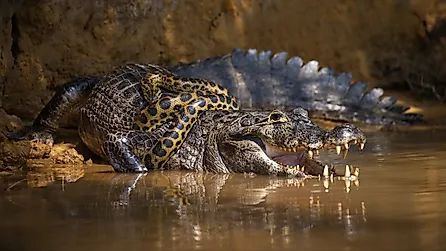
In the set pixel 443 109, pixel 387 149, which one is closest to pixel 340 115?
pixel 443 109

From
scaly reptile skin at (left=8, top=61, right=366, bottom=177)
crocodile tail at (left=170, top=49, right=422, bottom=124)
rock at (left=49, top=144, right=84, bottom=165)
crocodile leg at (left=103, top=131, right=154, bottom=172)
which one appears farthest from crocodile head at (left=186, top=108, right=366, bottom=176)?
crocodile tail at (left=170, top=49, right=422, bottom=124)

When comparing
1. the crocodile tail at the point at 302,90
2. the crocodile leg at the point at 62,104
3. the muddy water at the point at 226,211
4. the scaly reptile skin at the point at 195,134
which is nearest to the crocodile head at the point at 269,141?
the scaly reptile skin at the point at 195,134

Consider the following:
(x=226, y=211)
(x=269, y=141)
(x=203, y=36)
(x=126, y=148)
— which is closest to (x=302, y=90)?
(x=203, y=36)

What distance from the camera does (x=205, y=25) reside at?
9.42m

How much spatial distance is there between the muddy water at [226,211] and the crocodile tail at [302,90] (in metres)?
2.76

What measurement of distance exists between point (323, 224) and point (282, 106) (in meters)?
5.11

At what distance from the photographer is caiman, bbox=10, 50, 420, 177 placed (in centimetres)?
551

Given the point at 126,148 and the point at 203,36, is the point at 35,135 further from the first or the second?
the point at 203,36

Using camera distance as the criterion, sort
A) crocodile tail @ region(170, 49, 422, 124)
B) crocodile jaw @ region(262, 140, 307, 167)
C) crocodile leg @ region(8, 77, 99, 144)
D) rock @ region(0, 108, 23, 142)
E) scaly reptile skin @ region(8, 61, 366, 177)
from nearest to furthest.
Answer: scaly reptile skin @ region(8, 61, 366, 177) → crocodile jaw @ region(262, 140, 307, 167) → rock @ region(0, 108, 23, 142) → crocodile leg @ region(8, 77, 99, 144) → crocodile tail @ region(170, 49, 422, 124)

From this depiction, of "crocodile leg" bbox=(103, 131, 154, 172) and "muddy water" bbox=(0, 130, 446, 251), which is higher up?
"crocodile leg" bbox=(103, 131, 154, 172)

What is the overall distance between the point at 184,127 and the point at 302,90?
110 inches

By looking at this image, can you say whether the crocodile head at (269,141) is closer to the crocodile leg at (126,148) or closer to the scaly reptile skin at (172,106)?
the scaly reptile skin at (172,106)

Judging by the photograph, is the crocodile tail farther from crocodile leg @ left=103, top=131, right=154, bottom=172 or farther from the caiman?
crocodile leg @ left=103, top=131, right=154, bottom=172

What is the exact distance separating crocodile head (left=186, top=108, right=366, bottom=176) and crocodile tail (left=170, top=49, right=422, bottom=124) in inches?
94.9
